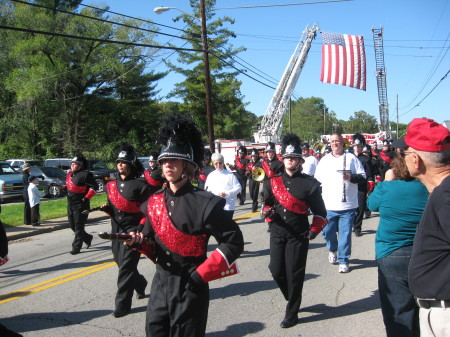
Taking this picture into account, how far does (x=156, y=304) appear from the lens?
301 cm

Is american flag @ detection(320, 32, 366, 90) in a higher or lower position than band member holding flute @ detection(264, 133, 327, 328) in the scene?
higher

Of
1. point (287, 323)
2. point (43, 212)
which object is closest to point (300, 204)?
point (287, 323)

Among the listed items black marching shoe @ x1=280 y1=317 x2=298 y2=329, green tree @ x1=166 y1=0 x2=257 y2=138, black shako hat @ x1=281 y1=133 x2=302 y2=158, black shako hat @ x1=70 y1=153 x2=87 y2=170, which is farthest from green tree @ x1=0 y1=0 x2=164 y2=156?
black marching shoe @ x1=280 y1=317 x2=298 y2=329

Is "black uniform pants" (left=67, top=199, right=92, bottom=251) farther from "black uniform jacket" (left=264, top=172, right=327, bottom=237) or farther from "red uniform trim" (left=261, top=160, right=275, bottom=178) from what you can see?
"red uniform trim" (left=261, top=160, right=275, bottom=178)

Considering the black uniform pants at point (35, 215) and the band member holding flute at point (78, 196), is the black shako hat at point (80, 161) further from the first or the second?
the black uniform pants at point (35, 215)

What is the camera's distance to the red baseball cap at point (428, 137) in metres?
2.41

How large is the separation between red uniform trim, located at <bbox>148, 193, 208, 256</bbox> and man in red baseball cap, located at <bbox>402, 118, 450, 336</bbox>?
4.48ft

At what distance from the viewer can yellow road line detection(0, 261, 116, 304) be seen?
6145mm

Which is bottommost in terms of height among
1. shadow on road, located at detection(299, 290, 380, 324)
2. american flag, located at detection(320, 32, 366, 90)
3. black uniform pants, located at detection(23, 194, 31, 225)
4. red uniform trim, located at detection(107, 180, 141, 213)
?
shadow on road, located at detection(299, 290, 380, 324)

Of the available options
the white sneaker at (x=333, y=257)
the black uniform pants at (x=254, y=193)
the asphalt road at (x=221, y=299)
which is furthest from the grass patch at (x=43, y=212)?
the white sneaker at (x=333, y=257)

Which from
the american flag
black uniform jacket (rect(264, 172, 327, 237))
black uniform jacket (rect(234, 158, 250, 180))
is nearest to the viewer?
black uniform jacket (rect(264, 172, 327, 237))

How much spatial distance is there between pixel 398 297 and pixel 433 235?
61.5 inches

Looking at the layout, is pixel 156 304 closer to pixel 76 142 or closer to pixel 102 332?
pixel 102 332

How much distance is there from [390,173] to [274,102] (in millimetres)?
30528
